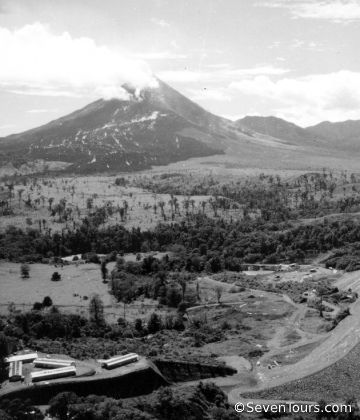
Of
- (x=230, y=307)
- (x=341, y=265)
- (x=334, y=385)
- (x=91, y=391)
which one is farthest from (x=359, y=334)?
(x=341, y=265)

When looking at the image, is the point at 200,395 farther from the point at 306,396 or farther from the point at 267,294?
the point at 267,294

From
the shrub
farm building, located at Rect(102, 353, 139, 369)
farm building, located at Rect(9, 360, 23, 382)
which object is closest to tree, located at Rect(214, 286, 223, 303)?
the shrub

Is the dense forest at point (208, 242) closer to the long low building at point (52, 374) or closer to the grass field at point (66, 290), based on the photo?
the grass field at point (66, 290)

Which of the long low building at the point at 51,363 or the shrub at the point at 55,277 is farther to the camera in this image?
the shrub at the point at 55,277

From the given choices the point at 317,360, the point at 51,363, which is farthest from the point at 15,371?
the point at 317,360

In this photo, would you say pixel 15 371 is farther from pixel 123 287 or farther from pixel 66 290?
pixel 66 290

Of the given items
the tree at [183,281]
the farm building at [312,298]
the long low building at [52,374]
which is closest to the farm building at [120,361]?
the long low building at [52,374]
